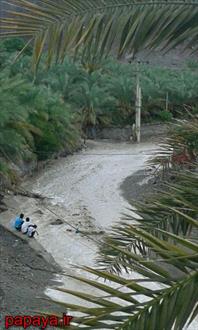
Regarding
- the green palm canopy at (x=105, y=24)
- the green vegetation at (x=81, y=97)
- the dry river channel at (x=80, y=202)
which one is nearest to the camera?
the green palm canopy at (x=105, y=24)

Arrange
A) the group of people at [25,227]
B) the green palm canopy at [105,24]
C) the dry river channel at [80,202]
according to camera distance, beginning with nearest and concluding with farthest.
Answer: the green palm canopy at [105,24]
the dry river channel at [80,202]
the group of people at [25,227]

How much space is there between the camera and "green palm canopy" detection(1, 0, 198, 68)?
2510mm

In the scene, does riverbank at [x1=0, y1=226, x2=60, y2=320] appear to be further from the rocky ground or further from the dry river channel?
the dry river channel

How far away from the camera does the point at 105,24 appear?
102 inches

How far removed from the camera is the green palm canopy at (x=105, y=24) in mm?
2510

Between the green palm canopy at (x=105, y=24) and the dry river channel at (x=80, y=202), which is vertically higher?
the green palm canopy at (x=105, y=24)

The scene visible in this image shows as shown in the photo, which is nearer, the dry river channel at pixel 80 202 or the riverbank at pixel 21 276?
the riverbank at pixel 21 276

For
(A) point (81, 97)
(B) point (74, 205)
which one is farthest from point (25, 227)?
(A) point (81, 97)

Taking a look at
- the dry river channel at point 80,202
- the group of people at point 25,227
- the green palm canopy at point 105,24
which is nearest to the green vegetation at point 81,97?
the dry river channel at point 80,202

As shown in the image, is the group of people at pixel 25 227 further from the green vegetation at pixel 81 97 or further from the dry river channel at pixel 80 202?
the green vegetation at pixel 81 97

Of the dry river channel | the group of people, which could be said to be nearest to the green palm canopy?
the dry river channel

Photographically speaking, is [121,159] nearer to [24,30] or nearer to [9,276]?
[9,276]

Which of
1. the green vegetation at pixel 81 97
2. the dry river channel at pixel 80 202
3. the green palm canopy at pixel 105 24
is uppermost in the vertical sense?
the green palm canopy at pixel 105 24

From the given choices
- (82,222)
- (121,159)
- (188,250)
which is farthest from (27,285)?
(121,159)
